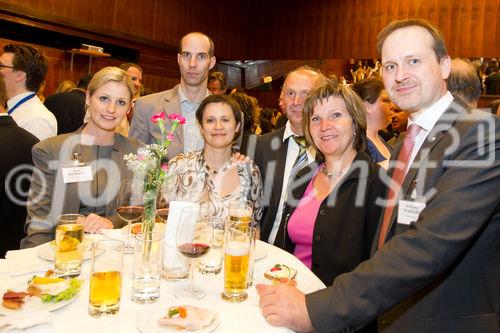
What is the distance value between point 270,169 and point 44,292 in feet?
6.34

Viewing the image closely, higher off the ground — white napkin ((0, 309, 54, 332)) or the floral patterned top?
the floral patterned top

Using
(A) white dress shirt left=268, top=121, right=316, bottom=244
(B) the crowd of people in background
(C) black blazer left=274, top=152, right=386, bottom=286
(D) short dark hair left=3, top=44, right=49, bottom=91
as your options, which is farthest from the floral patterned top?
(D) short dark hair left=3, top=44, right=49, bottom=91

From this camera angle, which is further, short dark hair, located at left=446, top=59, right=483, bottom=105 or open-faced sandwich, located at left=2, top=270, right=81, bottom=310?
short dark hair, located at left=446, top=59, right=483, bottom=105

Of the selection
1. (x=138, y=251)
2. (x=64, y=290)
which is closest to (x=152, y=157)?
(x=138, y=251)

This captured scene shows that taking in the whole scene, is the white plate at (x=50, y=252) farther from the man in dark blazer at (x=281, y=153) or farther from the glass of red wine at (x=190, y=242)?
the man in dark blazer at (x=281, y=153)

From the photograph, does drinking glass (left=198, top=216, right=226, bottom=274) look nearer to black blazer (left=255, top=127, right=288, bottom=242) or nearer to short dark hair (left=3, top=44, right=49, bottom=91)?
black blazer (left=255, top=127, right=288, bottom=242)

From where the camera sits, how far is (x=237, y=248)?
1.51 metres

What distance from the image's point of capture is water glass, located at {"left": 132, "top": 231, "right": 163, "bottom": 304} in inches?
57.7

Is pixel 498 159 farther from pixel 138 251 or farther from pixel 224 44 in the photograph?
pixel 224 44

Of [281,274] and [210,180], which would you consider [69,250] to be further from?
[210,180]

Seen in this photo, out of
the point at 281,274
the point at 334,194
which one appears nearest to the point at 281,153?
the point at 334,194

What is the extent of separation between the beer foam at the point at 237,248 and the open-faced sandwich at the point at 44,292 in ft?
1.68

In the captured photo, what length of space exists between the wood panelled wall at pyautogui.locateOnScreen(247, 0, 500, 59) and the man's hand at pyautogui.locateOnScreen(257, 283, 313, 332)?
9484 mm

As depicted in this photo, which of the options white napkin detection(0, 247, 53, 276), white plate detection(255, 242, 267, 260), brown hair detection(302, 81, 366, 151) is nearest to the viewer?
white napkin detection(0, 247, 53, 276)
